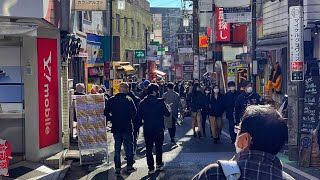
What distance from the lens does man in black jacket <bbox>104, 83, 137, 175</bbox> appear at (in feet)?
30.7

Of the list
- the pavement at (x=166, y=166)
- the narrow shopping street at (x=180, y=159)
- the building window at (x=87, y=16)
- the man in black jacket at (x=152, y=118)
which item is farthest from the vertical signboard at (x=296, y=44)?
the building window at (x=87, y=16)

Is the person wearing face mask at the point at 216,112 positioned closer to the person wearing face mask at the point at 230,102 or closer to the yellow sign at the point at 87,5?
the person wearing face mask at the point at 230,102

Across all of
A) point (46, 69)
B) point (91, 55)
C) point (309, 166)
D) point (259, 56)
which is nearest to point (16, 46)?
point (46, 69)

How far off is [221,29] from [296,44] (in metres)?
19.4

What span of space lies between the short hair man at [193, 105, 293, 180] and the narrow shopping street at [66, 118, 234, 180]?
21.6 feet

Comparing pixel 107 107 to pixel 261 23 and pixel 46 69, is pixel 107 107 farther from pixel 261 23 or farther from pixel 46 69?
pixel 261 23

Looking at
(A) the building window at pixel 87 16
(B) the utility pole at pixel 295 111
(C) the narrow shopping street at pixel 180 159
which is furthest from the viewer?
(A) the building window at pixel 87 16

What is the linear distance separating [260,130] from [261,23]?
19.8 meters

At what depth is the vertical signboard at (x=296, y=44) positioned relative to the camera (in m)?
9.87

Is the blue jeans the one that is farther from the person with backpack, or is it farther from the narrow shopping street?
the person with backpack

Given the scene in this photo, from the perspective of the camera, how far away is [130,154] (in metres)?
9.56

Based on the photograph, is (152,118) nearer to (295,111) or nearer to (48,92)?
(48,92)

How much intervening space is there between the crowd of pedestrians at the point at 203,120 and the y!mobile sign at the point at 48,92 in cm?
150

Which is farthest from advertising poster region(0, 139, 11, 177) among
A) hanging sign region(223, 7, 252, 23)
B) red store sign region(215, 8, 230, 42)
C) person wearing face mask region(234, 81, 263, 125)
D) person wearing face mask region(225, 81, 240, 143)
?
red store sign region(215, 8, 230, 42)
